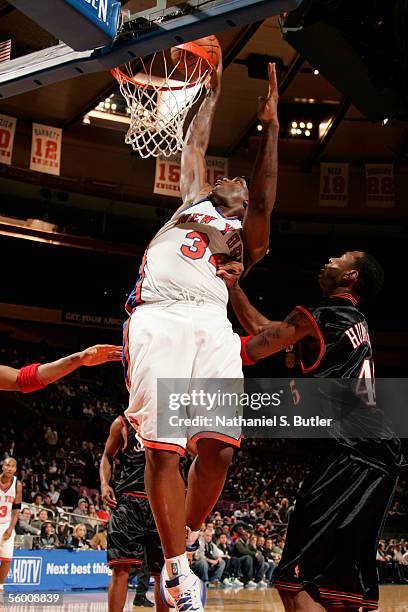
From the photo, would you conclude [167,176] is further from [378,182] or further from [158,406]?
[158,406]

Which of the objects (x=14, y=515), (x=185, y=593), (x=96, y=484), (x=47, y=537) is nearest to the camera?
(x=185, y=593)

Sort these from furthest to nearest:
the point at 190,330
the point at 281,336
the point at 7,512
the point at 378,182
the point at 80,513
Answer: the point at 378,182
the point at 80,513
the point at 7,512
the point at 281,336
the point at 190,330

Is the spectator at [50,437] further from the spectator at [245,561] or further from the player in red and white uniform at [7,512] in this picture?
the player in red and white uniform at [7,512]

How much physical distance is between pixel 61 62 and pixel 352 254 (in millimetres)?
2221

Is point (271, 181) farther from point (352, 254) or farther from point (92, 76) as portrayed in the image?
point (92, 76)

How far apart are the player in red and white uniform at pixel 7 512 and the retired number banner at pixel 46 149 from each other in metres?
9.39

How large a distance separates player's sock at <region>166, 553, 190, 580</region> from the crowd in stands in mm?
6095

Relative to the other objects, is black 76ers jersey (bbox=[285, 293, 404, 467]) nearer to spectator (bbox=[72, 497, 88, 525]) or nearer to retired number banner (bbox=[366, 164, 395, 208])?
spectator (bbox=[72, 497, 88, 525])

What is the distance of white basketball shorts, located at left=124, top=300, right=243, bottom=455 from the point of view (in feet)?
10.8

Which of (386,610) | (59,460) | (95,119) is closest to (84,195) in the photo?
(95,119)

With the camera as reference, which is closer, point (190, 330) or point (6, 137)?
point (190, 330)

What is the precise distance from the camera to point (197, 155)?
14.6 ft

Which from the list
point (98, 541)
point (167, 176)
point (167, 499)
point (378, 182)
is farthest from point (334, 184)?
point (167, 499)

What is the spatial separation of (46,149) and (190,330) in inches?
604
